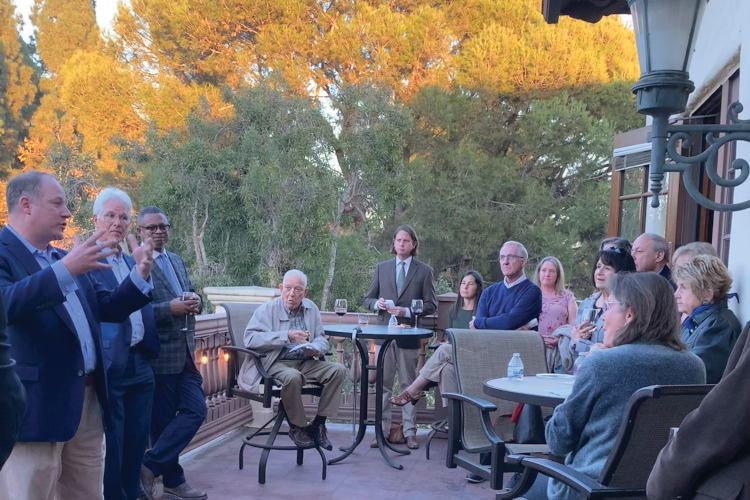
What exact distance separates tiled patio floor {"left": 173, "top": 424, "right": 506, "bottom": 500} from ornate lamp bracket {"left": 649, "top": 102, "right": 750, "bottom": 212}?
256cm

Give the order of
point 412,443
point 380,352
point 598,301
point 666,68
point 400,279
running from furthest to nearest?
point 400,279 < point 412,443 < point 380,352 < point 598,301 < point 666,68

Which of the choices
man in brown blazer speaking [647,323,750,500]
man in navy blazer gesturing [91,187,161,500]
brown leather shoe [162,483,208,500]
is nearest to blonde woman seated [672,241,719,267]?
man in brown blazer speaking [647,323,750,500]

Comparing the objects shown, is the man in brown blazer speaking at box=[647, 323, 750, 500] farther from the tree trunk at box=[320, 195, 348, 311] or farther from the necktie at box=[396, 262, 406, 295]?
the tree trunk at box=[320, 195, 348, 311]

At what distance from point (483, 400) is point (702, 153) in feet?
4.93

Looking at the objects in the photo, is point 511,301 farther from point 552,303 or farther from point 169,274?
point 169,274

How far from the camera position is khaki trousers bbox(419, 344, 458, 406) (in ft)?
16.9

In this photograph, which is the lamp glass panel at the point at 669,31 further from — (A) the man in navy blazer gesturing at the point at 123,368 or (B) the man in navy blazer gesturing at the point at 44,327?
(A) the man in navy blazer gesturing at the point at 123,368

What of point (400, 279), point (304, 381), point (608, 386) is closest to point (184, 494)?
point (304, 381)

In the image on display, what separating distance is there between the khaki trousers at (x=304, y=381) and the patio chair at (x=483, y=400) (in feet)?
3.97

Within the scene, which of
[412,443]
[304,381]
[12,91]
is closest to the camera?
[304,381]

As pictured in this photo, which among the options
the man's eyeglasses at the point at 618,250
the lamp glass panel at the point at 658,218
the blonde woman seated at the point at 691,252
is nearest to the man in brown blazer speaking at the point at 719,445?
the blonde woman seated at the point at 691,252

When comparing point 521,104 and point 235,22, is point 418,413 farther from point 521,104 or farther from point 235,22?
point 235,22

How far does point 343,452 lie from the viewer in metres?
5.18

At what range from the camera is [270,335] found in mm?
4617
